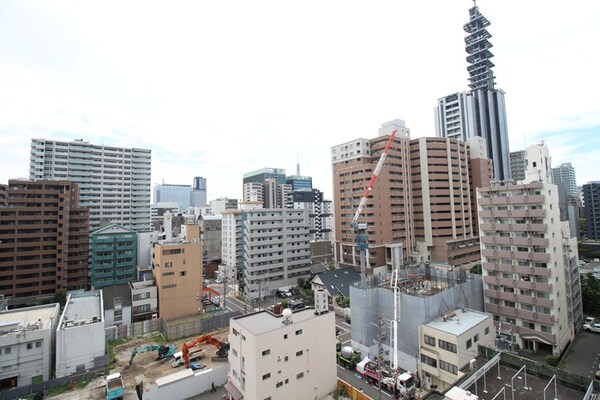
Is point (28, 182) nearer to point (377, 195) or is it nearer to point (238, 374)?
point (238, 374)

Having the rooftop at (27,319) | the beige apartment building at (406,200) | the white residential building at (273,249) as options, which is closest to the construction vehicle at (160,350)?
the rooftop at (27,319)

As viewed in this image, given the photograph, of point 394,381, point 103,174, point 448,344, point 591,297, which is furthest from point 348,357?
point 103,174

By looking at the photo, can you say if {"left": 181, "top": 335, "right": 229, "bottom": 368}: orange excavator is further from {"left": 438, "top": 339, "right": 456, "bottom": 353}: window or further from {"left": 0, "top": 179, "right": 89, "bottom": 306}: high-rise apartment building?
{"left": 0, "top": 179, "right": 89, "bottom": 306}: high-rise apartment building

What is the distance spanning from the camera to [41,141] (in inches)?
3174

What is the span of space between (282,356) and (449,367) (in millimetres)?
14971

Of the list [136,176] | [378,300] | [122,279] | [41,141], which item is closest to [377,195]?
[378,300]

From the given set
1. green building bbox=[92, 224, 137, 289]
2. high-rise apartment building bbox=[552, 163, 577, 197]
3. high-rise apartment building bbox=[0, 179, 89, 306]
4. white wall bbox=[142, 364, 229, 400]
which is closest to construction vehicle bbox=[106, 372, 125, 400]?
white wall bbox=[142, 364, 229, 400]

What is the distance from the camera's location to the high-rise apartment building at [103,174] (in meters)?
81.2

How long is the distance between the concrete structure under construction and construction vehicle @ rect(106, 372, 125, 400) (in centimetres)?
2385

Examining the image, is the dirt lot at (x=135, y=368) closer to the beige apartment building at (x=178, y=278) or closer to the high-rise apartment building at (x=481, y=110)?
the beige apartment building at (x=178, y=278)

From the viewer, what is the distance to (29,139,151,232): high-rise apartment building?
8119 centimetres

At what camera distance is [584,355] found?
103 ft

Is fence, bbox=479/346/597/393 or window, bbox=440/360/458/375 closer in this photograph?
fence, bbox=479/346/597/393

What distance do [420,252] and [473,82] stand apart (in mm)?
96237
